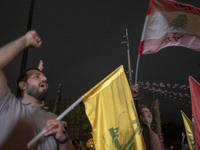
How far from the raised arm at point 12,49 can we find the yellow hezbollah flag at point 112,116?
1510 millimetres

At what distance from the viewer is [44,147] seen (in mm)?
2164

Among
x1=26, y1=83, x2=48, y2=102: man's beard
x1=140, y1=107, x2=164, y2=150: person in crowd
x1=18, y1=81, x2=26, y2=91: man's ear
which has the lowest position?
x1=140, y1=107, x2=164, y2=150: person in crowd

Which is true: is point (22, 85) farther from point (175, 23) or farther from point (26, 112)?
point (175, 23)

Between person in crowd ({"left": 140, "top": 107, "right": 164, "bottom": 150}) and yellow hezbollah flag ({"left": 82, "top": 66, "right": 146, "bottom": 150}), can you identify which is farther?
person in crowd ({"left": 140, "top": 107, "right": 164, "bottom": 150})

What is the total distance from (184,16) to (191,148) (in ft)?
14.2

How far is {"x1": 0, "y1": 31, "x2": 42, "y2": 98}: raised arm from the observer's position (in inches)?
63.1

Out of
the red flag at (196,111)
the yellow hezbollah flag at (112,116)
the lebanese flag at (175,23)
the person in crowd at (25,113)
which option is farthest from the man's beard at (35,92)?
the red flag at (196,111)

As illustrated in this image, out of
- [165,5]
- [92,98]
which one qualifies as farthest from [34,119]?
[165,5]

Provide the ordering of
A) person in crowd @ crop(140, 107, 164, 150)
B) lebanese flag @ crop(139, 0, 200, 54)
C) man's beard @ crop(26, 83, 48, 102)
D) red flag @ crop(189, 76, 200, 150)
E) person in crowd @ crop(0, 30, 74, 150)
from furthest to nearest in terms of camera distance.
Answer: red flag @ crop(189, 76, 200, 150), lebanese flag @ crop(139, 0, 200, 54), person in crowd @ crop(140, 107, 164, 150), man's beard @ crop(26, 83, 48, 102), person in crowd @ crop(0, 30, 74, 150)

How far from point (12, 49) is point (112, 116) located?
210cm

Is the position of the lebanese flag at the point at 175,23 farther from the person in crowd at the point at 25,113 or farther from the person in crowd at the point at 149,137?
the person in crowd at the point at 25,113

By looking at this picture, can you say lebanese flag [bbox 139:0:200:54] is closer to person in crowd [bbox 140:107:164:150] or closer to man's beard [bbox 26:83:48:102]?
person in crowd [bbox 140:107:164:150]

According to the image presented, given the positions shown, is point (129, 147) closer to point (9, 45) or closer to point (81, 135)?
point (9, 45)

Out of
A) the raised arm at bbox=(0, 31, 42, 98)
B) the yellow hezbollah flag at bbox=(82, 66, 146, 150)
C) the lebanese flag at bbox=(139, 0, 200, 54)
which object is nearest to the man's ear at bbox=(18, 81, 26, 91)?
the raised arm at bbox=(0, 31, 42, 98)
